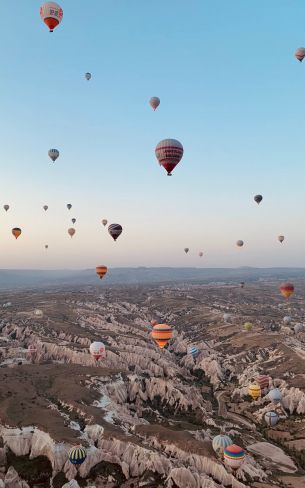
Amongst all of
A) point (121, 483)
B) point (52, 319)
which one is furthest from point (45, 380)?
point (52, 319)

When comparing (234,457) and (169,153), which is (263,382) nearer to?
(234,457)

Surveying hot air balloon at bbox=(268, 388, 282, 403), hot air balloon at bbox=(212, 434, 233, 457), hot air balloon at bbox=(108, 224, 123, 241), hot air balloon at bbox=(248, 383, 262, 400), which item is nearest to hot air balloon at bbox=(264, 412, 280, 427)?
hot air balloon at bbox=(268, 388, 282, 403)

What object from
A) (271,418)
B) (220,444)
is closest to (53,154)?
(220,444)

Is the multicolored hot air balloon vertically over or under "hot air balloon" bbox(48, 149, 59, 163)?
under

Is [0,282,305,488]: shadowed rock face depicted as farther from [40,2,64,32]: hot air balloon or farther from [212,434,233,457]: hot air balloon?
[40,2,64,32]: hot air balloon

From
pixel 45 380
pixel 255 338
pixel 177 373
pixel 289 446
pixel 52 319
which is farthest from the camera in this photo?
pixel 52 319

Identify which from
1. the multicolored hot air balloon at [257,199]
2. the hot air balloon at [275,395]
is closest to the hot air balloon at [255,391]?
the hot air balloon at [275,395]

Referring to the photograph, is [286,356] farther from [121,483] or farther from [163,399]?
[121,483]
